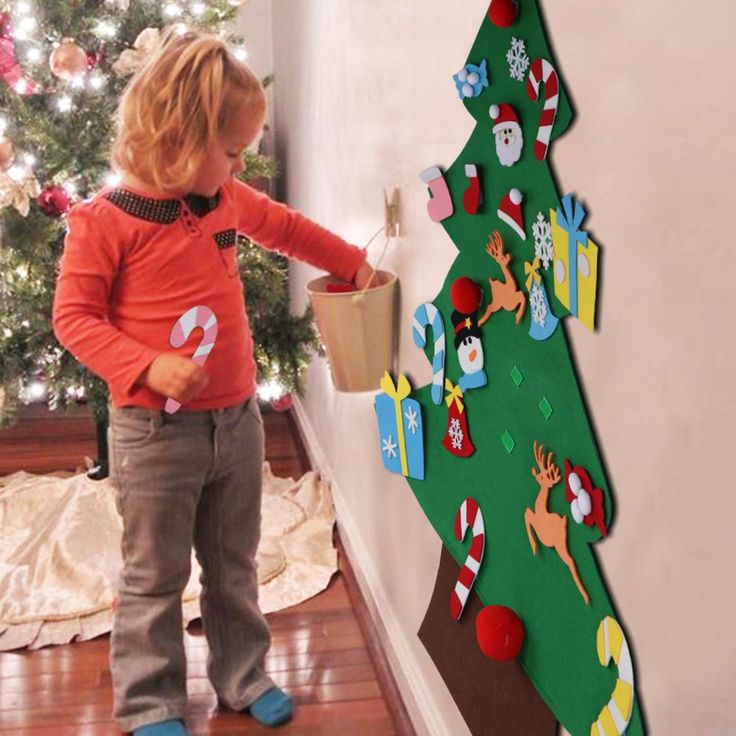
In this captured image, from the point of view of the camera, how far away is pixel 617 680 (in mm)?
945

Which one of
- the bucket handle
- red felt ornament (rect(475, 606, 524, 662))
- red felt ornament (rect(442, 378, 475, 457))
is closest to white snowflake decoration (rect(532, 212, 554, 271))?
red felt ornament (rect(442, 378, 475, 457))

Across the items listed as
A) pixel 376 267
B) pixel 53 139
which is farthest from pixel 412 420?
pixel 53 139

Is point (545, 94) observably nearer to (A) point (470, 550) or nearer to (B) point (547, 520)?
(B) point (547, 520)

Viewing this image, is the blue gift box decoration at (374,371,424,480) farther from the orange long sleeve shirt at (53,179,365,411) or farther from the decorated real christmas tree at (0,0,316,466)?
the decorated real christmas tree at (0,0,316,466)

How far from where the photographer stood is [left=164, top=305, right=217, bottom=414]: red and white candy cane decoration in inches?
59.7

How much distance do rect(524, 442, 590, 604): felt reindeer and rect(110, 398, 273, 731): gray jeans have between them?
63 centimetres

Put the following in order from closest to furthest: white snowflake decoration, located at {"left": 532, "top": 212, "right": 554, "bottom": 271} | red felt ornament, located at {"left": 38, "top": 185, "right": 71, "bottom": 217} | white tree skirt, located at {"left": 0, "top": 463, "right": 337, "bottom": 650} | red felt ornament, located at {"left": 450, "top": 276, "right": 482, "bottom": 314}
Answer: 1. white snowflake decoration, located at {"left": 532, "top": 212, "right": 554, "bottom": 271}
2. red felt ornament, located at {"left": 450, "top": 276, "right": 482, "bottom": 314}
3. white tree skirt, located at {"left": 0, "top": 463, "right": 337, "bottom": 650}
4. red felt ornament, located at {"left": 38, "top": 185, "right": 71, "bottom": 217}

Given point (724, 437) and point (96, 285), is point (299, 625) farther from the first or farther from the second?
point (724, 437)

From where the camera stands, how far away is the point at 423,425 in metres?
1.52

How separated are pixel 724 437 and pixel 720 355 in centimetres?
6

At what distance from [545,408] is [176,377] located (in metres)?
0.57

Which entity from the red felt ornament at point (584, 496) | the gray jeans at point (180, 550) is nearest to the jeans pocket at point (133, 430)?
the gray jeans at point (180, 550)

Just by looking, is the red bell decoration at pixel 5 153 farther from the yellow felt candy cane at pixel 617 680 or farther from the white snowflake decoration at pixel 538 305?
the yellow felt candy cane at pixel 617 680

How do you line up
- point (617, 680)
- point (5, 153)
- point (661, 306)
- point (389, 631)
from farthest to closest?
point (5, 153) → point (389, 631) → point (617, 680) → point (661, 306)
